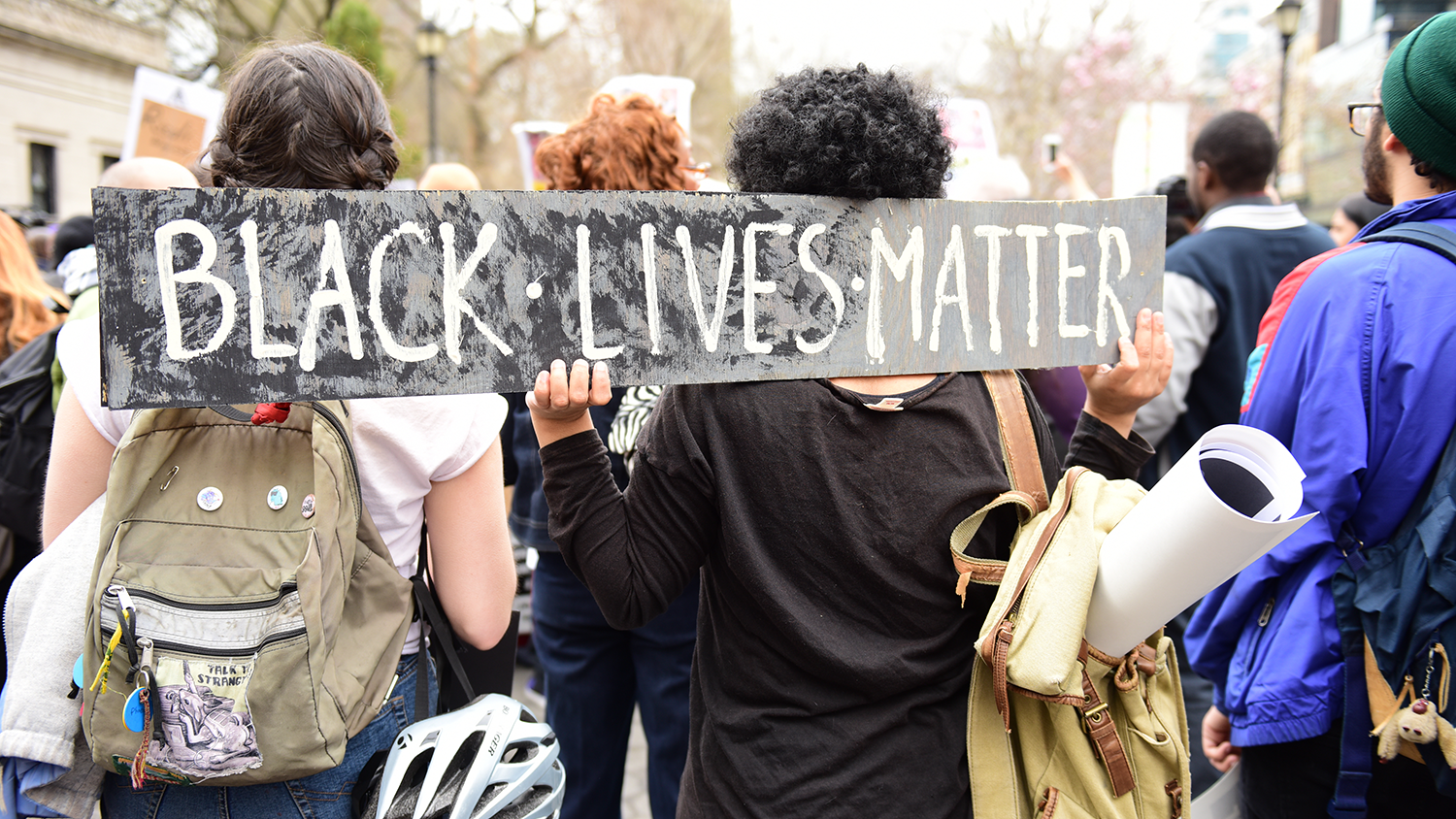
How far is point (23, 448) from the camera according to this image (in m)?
2.42

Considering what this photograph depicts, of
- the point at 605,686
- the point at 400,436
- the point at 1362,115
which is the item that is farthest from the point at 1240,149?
the point at 400,436

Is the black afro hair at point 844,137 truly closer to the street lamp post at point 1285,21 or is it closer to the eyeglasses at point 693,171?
the eyeglasses at point 693,171

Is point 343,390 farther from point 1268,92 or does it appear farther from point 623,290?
point 1268,92

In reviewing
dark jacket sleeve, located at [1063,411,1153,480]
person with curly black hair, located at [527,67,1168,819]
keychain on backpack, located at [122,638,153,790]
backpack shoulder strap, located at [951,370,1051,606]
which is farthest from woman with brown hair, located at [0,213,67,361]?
dark jacket sleeve, located at [1063,411,1153,480]

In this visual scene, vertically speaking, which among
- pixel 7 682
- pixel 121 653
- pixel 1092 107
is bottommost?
pixel 7 682

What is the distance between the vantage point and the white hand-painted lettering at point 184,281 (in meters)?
1.28

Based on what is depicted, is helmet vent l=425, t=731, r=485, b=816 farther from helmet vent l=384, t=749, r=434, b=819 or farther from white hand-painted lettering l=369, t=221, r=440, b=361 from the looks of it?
white hand-painted lettering l=369, t=221, r=440, b=361

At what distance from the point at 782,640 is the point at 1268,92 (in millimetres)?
23613

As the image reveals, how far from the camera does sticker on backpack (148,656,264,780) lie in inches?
51.2

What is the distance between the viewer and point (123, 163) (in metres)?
2.83

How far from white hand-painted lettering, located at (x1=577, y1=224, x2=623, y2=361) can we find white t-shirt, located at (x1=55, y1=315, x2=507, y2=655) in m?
0.24

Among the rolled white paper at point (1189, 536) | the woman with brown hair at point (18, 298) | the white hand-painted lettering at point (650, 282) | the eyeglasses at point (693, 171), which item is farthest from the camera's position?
the woman with brown hair at point (18, 298)

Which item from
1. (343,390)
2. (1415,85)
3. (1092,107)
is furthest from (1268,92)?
(343,390)

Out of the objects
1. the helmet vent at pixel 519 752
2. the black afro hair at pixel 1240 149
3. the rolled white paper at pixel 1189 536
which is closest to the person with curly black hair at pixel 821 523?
the rolled white paper at pixel 1189 536
